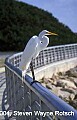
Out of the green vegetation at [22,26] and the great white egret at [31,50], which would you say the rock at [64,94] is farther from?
the green vegetation at [22,26]

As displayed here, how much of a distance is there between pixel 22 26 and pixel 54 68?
1981 cm

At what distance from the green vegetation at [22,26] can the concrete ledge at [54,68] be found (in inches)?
468

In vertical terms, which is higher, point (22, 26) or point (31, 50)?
point (22, 26)

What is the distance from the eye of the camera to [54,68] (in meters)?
25.5

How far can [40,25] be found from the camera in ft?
155

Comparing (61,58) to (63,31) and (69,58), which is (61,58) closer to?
(69,58)

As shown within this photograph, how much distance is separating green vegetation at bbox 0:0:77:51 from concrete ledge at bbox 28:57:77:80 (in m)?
11.9

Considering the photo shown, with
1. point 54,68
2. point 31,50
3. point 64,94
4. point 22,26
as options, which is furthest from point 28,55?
point 22,26

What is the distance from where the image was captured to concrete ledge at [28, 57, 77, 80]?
877 inches

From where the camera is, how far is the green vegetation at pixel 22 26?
41094mm

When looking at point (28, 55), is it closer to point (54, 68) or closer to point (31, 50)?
point (31, 50)

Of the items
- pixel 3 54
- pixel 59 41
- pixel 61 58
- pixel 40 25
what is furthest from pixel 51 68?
pixel 40 25

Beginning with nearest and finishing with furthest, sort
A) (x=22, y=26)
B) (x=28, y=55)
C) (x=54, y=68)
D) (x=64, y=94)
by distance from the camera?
(x=28, y=55) < (x=64, y=94) < (x=54, y=68) < (x=22, y=26)

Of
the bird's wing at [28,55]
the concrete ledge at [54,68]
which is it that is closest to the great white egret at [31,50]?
the bird's wing at [28,55]
